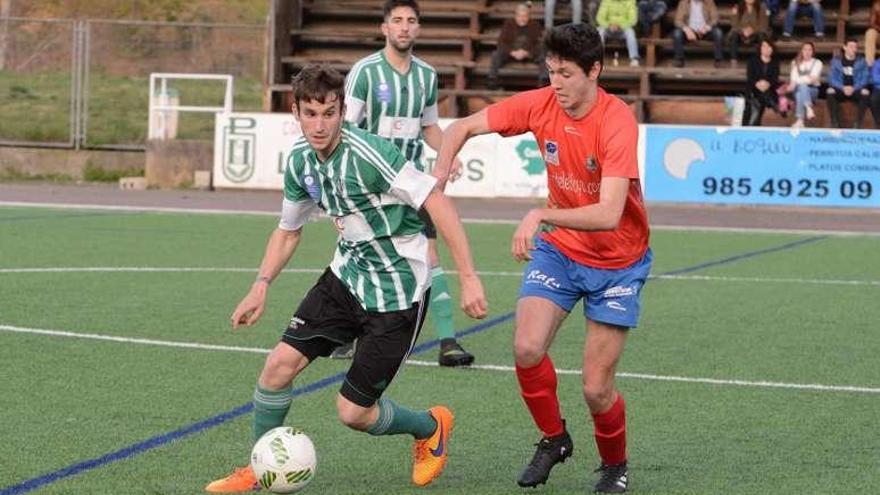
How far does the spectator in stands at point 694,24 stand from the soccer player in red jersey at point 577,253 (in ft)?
71.4

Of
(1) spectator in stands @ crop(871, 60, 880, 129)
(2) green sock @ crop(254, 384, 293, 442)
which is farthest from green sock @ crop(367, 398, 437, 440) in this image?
(1) spectator in stands @ crop(871, 60, 880, 129)

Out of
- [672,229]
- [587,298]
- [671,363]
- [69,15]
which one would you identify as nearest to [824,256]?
[672,229]

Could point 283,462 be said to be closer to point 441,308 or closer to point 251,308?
point 251,308

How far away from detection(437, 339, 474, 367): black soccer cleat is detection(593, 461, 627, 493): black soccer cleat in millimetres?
3021

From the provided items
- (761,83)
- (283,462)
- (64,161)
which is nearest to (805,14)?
(761,83)

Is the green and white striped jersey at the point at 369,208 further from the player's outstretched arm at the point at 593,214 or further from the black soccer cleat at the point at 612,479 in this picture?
the black soccer cleat at the point at 612,479

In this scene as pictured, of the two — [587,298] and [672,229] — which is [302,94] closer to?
[587,298]

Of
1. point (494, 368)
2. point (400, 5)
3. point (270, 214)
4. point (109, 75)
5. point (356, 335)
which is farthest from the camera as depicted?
point (109, 75)

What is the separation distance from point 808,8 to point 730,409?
21.5m

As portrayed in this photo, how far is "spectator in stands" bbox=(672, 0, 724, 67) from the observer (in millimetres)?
27891

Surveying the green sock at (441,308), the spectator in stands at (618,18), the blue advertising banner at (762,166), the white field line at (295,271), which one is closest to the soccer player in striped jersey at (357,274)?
the green sock at (441,308)

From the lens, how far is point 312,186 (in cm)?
636

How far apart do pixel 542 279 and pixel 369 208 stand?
2.45ft

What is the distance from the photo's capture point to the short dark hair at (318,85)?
6031 millimetres
